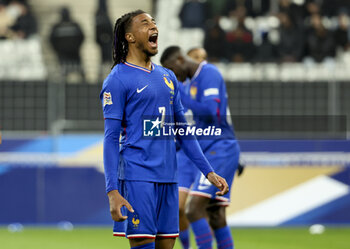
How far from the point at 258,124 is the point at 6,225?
4.13m

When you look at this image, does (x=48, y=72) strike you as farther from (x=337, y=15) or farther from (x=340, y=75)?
(x=337, y=15)

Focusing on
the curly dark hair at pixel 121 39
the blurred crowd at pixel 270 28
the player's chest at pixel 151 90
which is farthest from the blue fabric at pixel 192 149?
the blurred crowd at pixel 270 28

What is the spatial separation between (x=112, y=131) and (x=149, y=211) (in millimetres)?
485

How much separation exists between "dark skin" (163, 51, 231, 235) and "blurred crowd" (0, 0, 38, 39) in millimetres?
7887

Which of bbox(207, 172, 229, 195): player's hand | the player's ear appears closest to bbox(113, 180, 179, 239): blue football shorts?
bbox(207, 172, 229, 195): player's hand

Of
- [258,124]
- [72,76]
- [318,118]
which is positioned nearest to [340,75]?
[318,118]

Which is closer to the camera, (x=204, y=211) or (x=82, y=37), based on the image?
(x=204, y=211)

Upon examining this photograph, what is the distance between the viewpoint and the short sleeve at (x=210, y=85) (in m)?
5.86

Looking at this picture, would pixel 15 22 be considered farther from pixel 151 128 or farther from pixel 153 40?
pixel 151 128

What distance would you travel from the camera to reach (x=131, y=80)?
3.83 m

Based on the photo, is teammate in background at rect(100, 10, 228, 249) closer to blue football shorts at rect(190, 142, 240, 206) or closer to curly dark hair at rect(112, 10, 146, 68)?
curly dark hair at rect(112, 10, 146, 68)

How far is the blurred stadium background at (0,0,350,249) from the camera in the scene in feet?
33.1

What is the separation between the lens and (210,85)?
5895mm

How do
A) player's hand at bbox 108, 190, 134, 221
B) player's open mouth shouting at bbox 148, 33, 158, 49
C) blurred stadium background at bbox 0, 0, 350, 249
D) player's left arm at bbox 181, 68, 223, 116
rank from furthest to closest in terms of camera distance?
blurred stadium background at bbox 0, 0, 350, 249, player's left arm at bbox 181, 68, 223, 116, player's open mouth shouting at bbox 148, 33, 158, 49, player's hand at bbox 108, 190, 134, 221
